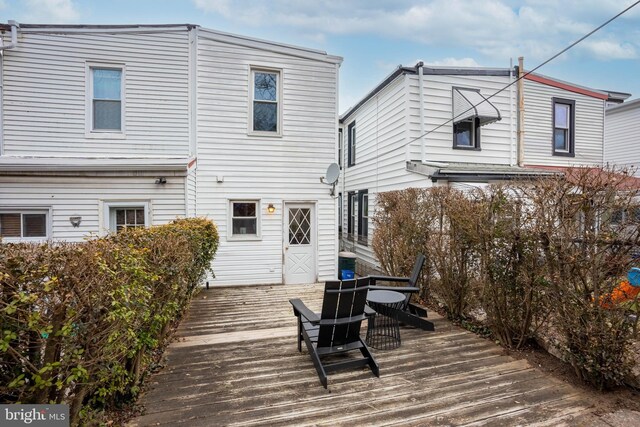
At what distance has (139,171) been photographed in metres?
7.19

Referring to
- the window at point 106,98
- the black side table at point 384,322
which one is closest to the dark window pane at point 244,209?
the window at point 106,98

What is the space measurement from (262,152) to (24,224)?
17.7 feet

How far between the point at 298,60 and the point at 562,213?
7325mm

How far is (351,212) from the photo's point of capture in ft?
46.2

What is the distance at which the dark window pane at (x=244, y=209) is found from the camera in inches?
338

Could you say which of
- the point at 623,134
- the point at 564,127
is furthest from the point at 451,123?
the point at 623,134

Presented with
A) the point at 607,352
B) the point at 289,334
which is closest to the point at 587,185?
the point at 607,352

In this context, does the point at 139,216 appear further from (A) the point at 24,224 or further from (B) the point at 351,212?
(B) the point at 351,212

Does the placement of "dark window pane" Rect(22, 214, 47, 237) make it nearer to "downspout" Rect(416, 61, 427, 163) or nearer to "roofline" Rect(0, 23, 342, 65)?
"roofline" Rect(0, 23, 342, 65)

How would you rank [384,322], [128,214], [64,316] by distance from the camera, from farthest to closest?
[128,214] < [384,322] < [64,316]

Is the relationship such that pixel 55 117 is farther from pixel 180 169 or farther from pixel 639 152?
pixel 639 152

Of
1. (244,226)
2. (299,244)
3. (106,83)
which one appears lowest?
(299,244)

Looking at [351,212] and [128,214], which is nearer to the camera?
[128,214]

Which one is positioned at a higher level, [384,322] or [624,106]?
[624,106]
